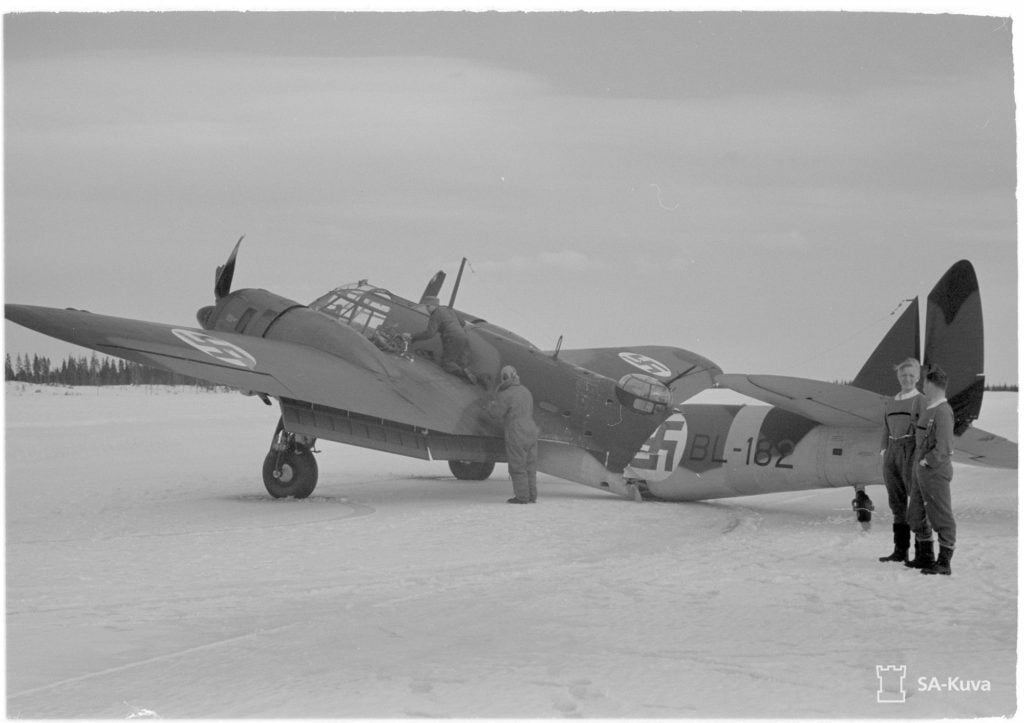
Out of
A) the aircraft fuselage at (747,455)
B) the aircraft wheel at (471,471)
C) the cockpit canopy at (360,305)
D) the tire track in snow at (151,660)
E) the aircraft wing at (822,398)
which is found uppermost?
the cockpit canopy at (360,305)

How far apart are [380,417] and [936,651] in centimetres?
944

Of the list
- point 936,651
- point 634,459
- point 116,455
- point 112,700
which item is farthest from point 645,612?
point 116,455

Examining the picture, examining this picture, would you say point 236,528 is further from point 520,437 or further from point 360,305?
point 360,305

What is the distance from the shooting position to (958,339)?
45.9 ft

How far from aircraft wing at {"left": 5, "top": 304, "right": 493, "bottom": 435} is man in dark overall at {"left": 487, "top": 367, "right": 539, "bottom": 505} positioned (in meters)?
0.82

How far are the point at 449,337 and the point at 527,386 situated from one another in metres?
1.44

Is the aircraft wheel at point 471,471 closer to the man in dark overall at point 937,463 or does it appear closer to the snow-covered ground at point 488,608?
the snow-covered ground at point 488,608

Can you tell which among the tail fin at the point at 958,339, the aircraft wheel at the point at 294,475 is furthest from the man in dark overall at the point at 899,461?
the aircraft wheel at the point at 294,475

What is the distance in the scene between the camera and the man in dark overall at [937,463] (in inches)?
475

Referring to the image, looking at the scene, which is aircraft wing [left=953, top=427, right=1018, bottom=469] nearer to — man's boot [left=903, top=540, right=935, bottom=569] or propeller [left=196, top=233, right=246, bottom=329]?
man's boot [left=903, top=540, right=935, bottom=569]

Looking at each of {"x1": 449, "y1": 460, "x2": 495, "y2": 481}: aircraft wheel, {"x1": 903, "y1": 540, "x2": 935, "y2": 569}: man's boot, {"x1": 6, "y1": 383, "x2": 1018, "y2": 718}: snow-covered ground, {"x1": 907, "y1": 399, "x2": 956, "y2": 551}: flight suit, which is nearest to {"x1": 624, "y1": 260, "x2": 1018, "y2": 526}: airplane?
{"x1": 6, "y1": 383, "x2": 1018, "y2": 718}: snow-covered ground

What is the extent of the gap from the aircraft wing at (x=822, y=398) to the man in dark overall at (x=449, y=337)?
4919mm

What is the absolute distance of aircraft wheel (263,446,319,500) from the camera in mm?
18156

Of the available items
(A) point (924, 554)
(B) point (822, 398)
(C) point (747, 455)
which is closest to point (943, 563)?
(A) point (924, 554)
